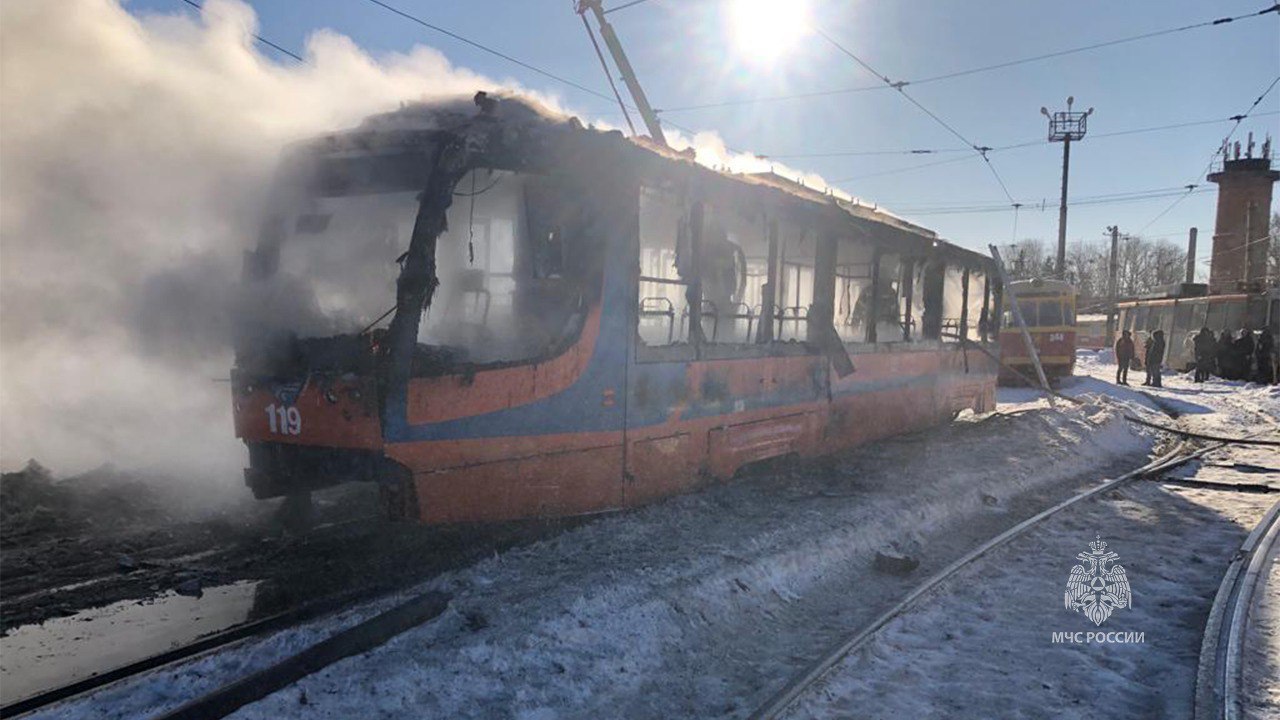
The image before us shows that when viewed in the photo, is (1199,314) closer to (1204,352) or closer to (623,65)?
(1204,352)

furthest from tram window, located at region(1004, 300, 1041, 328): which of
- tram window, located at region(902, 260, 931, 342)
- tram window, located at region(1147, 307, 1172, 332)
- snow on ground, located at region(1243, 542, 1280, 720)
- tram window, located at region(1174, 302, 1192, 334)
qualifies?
snow on ground, located at region(1243, 542, 1280, 720)

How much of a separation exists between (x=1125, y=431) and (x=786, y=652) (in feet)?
39.7

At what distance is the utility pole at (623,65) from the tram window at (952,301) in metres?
5.06

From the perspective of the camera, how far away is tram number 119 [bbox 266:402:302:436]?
5.53 meters

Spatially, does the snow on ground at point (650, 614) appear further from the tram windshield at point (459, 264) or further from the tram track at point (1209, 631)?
the tram windshield at point (459, 264)

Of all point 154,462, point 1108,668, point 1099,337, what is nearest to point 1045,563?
point 1108,668

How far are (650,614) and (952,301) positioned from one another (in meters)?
10.0

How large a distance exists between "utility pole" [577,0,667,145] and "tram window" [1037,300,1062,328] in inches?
653

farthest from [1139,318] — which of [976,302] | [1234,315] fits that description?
[976,302]

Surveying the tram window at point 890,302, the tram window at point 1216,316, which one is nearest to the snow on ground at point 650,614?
the tram window at point 890,302

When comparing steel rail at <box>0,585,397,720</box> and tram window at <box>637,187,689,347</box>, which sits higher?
tram window at <box>637,187,689,347</box>

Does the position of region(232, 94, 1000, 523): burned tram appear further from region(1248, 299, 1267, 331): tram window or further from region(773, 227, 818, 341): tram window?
region(1248, 299, 1267, 331): tram window

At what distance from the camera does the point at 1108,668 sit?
172 inches

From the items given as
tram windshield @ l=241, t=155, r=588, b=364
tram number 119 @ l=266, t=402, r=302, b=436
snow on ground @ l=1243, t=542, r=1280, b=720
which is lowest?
snow on ground @ l=1243, t=542, r=1280, b=720
